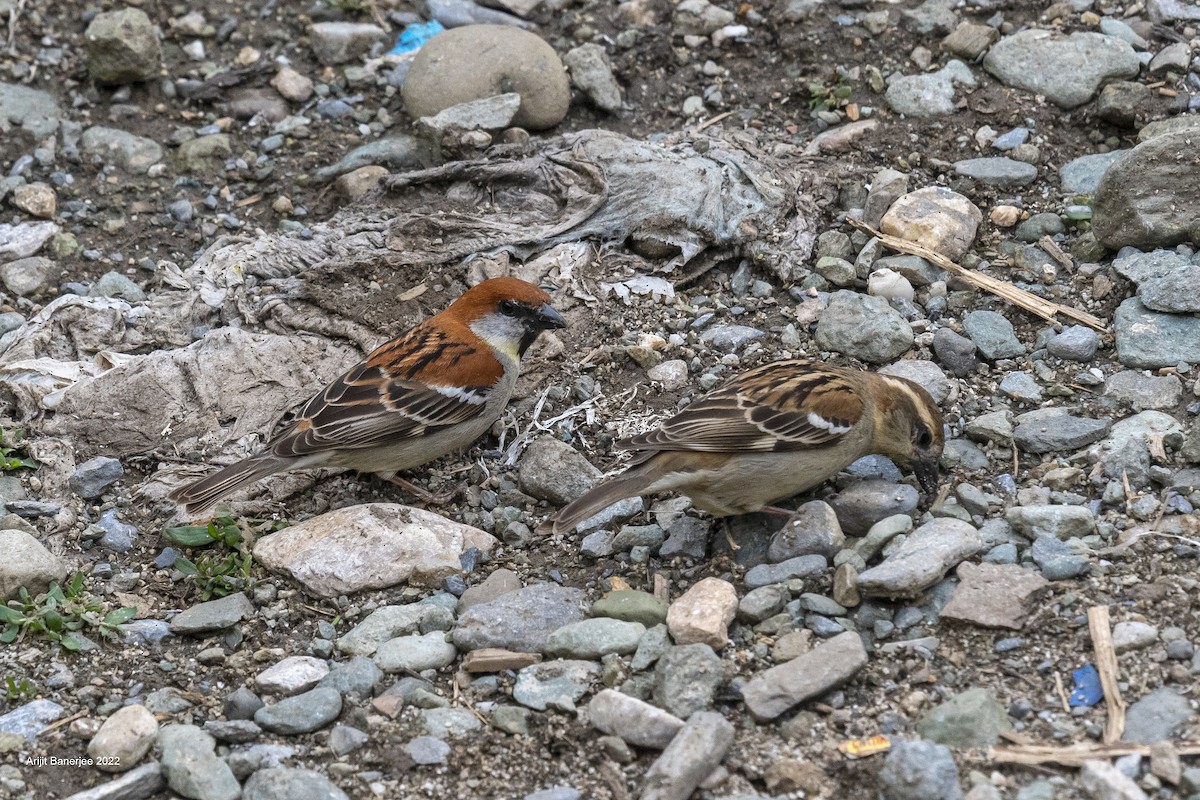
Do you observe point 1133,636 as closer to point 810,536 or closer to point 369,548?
point 810,536

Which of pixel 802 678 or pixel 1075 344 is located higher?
pixel 802 678

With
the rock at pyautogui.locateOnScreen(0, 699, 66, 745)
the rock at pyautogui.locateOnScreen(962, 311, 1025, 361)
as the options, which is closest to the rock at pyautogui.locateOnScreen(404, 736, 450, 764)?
the rock at pyautogui.locateOnScreen(0, 699, 66, 745)

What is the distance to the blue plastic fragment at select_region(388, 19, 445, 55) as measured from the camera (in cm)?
895

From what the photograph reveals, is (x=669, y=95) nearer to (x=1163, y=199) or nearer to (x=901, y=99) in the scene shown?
(x=901, y=99)

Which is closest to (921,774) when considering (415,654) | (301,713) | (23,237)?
(415,654)

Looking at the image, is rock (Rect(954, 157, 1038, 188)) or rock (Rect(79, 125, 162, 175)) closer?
rock (Rect(954, 157, 1038, 188))

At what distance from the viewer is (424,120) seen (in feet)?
25.5

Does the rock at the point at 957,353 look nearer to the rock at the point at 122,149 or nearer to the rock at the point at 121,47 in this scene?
the rock at the point at 122,149

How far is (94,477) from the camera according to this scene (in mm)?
6066

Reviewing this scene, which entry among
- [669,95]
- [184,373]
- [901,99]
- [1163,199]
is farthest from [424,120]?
[1163,199]

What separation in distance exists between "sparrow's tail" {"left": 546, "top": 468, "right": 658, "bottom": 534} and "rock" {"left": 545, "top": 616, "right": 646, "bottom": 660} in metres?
0.50

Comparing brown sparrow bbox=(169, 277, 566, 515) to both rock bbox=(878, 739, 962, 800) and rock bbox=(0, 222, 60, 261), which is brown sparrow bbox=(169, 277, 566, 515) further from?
rock bbox=(878, 739, 962, 800)

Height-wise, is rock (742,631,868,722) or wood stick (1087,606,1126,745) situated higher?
wood stick (1087,606,1126,745)

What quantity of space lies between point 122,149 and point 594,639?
17.4 ft
